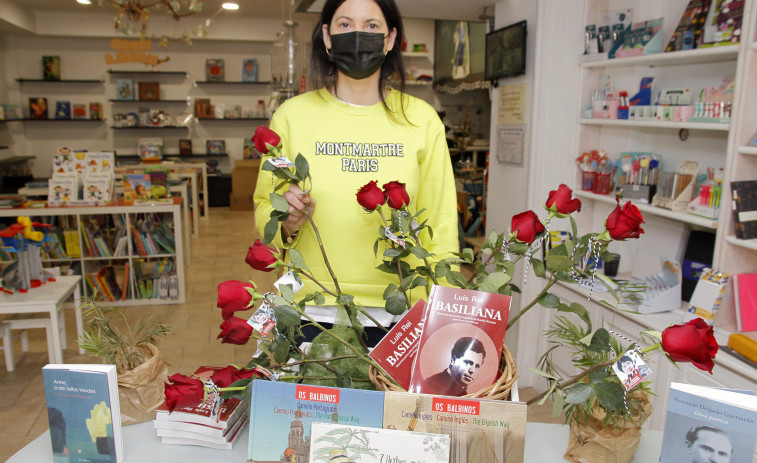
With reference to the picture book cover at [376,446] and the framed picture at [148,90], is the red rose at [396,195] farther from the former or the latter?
the framed picture at [148,90]

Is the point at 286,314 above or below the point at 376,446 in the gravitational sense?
above

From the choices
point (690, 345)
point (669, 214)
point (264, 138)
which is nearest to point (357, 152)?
point (264, 138)

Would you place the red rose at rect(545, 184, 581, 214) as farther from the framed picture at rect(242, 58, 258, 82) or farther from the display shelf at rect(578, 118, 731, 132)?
the framed picture at rect(242, 58, 258, 82)

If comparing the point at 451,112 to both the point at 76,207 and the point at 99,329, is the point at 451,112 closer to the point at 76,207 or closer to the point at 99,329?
the point at 76,207

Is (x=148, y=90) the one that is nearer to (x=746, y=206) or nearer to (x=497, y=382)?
(x=746, y=206)

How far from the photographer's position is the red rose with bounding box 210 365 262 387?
1.06 metres

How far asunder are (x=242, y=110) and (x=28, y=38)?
11.4 feet

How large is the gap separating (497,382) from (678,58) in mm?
2110

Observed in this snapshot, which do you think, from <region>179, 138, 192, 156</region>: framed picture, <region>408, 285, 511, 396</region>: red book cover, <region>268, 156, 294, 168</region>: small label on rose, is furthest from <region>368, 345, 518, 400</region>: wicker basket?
<region>179, 138, 192, 156</region>: framed picture

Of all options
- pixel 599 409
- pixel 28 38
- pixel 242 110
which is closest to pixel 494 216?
pixel 599 409

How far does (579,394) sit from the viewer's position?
95 centimetres

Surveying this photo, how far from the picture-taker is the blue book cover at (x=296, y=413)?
3.14ft

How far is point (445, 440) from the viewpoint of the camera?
0.92 meters

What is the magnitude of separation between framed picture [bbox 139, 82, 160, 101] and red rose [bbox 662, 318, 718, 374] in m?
10.1
